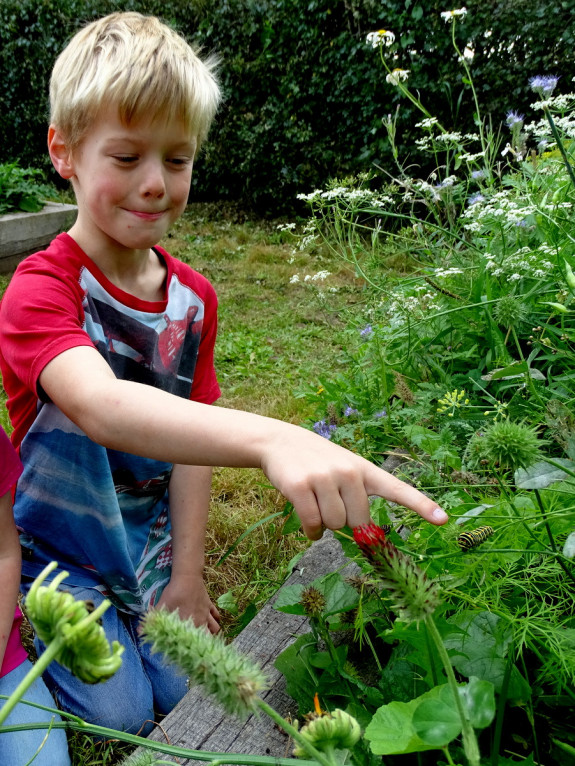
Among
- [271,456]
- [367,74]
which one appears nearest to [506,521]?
[271,456]

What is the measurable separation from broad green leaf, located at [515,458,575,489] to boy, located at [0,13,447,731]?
0.64 meters

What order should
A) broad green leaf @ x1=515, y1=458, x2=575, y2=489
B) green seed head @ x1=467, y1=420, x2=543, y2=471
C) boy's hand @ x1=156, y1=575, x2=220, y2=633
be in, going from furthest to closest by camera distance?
1. boy's hand @ x1=156, y1=575, x2=220, y2=633
2. broad green leaf @ x1=515, y1=458, x2=575, y2=489
3. green seed head @ x1=467, y1=420, x2=543, y2=471

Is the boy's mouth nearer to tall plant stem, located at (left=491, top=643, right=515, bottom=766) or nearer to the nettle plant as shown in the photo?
the nettle plant

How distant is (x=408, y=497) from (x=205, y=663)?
0.33 meters

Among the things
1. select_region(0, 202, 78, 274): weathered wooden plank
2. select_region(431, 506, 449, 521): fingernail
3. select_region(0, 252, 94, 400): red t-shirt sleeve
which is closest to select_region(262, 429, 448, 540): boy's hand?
select_region(431, 506, 449, 521): fingernail

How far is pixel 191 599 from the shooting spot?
1.88 meters

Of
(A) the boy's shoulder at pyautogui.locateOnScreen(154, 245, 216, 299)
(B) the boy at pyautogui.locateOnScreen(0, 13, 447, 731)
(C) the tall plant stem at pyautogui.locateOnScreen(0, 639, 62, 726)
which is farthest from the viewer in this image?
(A) the boy's shoulder at pyautogui.locateOnScreen(154, 245, 216, 299)

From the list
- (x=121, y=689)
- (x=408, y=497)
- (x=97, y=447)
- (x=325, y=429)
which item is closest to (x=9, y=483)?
(x=97, y=447)

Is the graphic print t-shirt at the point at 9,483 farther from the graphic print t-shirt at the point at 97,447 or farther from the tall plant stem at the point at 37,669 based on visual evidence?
the tall plant stem at the point at 37,669

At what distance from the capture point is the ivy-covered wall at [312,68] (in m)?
5.31

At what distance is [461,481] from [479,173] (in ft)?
5.03

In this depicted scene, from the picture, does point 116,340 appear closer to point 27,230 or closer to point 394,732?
point 394,732

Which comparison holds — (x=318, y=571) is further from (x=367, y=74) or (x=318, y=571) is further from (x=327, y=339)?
(x=367, y=74)

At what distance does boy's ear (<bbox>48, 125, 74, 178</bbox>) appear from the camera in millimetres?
1595
